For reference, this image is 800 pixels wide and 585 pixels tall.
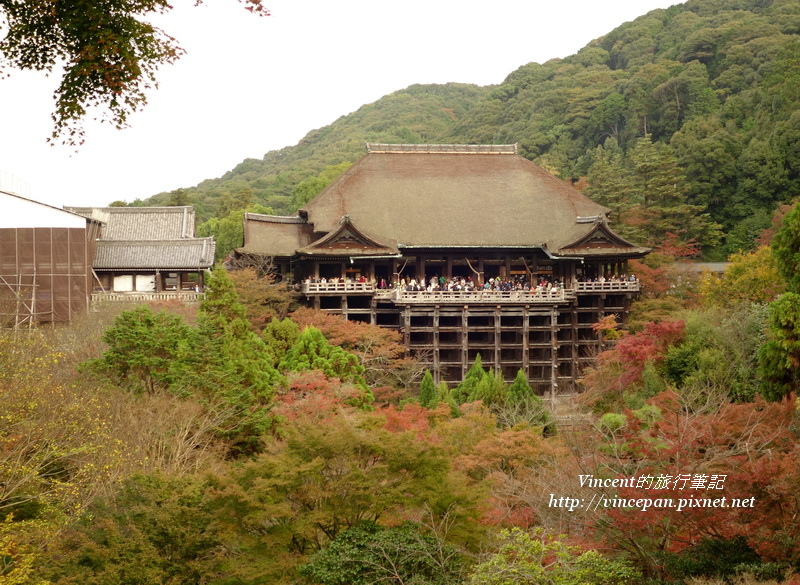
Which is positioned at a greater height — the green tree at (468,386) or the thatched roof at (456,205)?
the thatched roof at (456,205)

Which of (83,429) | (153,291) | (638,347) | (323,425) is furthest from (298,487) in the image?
(153,291)

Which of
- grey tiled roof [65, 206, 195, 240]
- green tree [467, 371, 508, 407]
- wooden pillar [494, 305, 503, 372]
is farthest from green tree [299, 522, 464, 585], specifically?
grey tiled roof [65, 206, 195, 240]

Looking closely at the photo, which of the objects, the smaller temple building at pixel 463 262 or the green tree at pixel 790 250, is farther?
the smaller temple building at pixel 463 262

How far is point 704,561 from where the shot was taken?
42.2 feet

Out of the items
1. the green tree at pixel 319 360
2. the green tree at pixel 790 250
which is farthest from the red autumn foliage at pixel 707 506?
the green tree at pixel 319 360

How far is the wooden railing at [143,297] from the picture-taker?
34.6 meters

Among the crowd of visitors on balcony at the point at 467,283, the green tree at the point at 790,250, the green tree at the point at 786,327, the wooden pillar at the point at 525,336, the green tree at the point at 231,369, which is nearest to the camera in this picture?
the green tree at the point at 786,327

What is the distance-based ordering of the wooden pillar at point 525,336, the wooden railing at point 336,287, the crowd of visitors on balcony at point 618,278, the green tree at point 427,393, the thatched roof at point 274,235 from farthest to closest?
the thatched roof at point 274,235 → the crowd of visitors on balcony at point 618,278 → the wooden pillar at point 525,336 → the wooden railing at point 336,287 → the green tree at point 427,393

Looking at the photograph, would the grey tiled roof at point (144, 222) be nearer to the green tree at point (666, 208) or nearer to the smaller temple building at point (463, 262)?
the smaller temple building at point (463, 262)

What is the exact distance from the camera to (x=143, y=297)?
3503 centimetres

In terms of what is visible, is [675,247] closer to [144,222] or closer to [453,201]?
[453,201]

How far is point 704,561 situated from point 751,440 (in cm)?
410

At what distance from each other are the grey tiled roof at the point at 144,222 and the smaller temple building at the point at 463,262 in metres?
5.69

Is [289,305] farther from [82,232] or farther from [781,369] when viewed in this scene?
[781,369]
